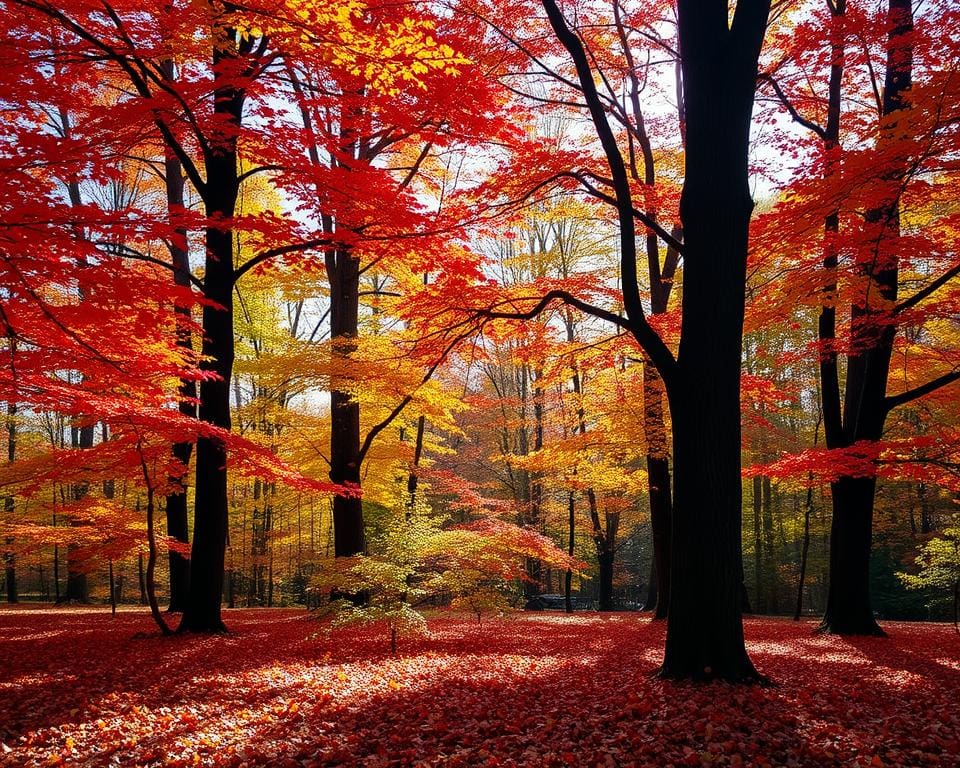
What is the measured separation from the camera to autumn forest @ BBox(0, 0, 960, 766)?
4547mm

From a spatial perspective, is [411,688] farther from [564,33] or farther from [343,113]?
[343,113]

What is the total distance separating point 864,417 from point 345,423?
9.25 m

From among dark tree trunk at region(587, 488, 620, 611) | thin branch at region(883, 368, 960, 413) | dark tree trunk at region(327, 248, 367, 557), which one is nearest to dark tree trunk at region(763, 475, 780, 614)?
dark tree trunk at region(587, 488, 620, 611)

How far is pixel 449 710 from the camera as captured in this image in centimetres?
465

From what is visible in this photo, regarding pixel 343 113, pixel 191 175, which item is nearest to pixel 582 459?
pixel 343 113

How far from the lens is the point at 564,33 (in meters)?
5.96

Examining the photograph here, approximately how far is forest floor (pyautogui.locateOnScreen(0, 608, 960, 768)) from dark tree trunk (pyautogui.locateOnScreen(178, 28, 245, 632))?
101 cm

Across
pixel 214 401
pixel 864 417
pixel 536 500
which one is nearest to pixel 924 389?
pixel 864 417

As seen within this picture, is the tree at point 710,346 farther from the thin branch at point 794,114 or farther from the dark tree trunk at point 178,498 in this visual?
the dark tree trunk at point 178,498

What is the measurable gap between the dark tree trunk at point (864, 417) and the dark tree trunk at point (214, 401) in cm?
930

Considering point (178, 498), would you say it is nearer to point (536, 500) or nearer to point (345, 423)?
point (345, 423)

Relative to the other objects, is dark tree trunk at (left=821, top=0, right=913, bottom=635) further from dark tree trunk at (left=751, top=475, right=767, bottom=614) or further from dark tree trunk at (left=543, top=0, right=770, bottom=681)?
dark tree trunk at (left=751, top=475, right=767, bottom=614)

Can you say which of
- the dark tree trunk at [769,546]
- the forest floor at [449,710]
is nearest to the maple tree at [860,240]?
the forest floor at [449,710]

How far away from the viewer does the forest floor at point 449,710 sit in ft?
12.2
